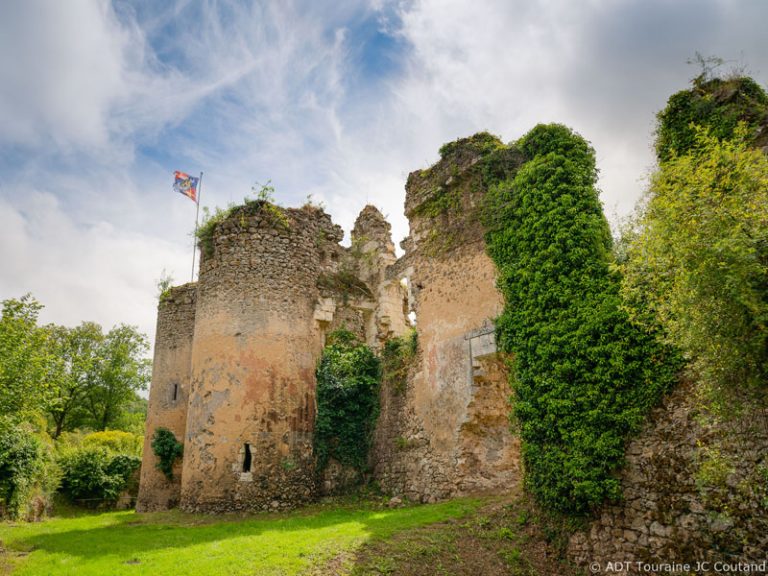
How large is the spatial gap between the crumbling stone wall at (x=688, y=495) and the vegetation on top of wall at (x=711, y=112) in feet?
12.8

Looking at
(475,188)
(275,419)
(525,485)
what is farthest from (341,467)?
(475,188)

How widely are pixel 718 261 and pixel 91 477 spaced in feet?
80.3

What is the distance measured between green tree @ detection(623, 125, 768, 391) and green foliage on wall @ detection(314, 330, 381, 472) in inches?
388

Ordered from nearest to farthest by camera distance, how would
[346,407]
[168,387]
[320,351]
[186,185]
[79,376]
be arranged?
[346,407], [320,351], [168,387], [186,185], [79,376]

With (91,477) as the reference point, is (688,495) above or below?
above

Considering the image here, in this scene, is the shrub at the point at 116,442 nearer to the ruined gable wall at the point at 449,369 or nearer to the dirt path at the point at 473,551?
the ruined gable wall at the point at 449,369

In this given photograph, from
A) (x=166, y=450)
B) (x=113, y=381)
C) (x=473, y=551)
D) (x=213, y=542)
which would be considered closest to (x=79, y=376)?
(x=113, y=381)

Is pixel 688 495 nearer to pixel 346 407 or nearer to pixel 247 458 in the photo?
pixel 346 407

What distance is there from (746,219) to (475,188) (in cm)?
787

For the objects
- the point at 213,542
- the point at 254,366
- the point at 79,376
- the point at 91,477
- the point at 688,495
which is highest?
the point at 79,376

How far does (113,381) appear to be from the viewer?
36594 mm

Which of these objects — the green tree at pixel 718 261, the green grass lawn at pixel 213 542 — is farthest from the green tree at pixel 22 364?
the green tree at pixel 718 261

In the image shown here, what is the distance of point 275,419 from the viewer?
1355 cm

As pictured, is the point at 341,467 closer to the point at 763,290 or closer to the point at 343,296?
the point at 343,296
